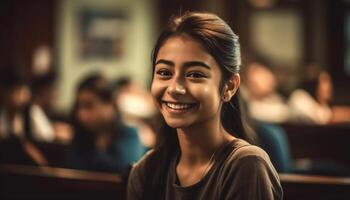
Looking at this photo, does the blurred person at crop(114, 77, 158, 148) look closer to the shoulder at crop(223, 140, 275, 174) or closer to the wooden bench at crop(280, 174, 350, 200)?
the wooden bench at crop(280, 174, 350, 200)

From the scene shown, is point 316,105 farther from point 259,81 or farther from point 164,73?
point 164,73

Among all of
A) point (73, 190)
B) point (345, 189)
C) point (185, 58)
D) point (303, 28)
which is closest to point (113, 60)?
point (303, 28)

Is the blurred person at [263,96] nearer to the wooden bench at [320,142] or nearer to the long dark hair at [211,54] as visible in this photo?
the wooden bench at [320,142]

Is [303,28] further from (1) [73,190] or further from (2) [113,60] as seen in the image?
(1) [73,190]

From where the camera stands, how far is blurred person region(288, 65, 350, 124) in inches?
222

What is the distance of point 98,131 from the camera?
10.6ft

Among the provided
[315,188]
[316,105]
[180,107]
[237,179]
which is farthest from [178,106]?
[316,105]

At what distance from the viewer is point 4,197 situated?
278 centimetres

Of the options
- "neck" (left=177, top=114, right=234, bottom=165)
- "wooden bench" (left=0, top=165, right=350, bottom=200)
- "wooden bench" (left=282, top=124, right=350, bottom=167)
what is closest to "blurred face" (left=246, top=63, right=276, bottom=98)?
"wooden bench" (left=282, top=124, right=350, bottom=167)

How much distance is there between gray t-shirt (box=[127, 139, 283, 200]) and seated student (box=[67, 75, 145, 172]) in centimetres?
165

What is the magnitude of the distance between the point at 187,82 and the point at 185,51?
0.08 m

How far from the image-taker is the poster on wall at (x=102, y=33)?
8.80m

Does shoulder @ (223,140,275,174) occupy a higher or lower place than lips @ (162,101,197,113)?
lower

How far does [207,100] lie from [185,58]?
0.40ft
